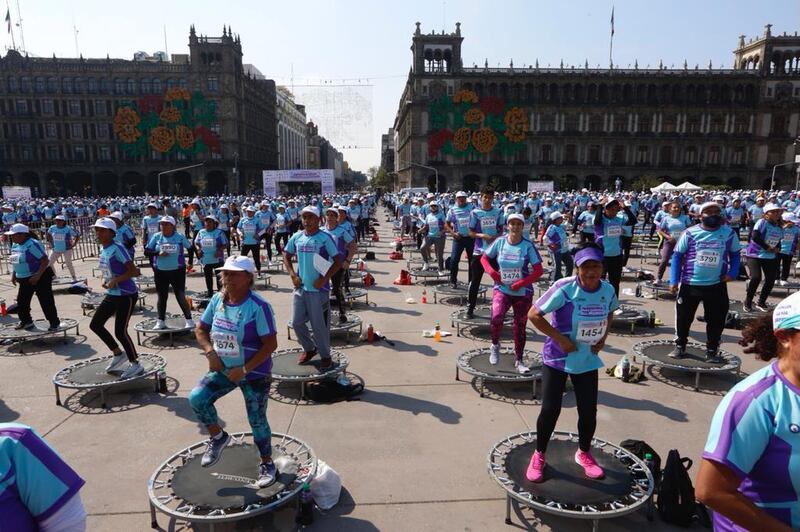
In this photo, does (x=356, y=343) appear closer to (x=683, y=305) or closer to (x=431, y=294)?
(x=431, y=294)

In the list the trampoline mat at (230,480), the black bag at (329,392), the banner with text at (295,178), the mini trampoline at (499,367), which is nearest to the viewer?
the trampoline mat at (230,480)

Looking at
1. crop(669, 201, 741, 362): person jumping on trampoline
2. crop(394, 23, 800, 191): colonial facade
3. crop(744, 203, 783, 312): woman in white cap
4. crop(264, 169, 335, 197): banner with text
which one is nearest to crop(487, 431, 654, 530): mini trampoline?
crop(669, 201, 741, 362): person jumping on trampoline

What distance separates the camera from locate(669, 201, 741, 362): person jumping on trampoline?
6.64 m

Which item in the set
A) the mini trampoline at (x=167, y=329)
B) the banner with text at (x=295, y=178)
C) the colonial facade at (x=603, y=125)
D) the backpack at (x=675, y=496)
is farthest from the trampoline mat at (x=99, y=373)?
the colonial facade at (x=603, y=125)

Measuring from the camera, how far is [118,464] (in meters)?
4.98

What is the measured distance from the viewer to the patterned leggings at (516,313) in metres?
6.72

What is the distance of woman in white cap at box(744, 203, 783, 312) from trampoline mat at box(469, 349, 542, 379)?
5908 mm

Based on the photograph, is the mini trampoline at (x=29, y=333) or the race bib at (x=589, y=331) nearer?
the race bib at (x=589, y=331)

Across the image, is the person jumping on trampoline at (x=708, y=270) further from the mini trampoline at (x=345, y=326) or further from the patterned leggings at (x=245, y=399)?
the patterned leggings at (x=245, y=399)

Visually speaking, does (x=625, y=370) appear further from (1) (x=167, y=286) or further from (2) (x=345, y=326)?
(1) (x=167, y=286)

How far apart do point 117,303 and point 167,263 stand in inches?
85.0

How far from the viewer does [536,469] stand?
427 cm

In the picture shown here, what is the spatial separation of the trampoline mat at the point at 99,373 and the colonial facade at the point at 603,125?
2557 inches

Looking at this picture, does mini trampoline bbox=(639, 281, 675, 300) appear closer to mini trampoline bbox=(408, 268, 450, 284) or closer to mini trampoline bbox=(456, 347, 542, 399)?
mini trampoline bbox=(408, 268, 450, 284)
